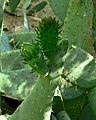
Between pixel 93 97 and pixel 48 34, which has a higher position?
pixel 48 34

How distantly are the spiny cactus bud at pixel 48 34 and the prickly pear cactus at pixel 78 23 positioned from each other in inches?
26.4

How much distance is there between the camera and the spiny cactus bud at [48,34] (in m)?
1.28

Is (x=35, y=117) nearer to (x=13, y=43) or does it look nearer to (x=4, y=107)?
(x=4, y=107)

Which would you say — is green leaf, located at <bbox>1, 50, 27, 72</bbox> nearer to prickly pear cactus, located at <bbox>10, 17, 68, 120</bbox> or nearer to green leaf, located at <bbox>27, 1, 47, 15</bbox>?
prickly pear cactus, located at <bbox>10, 17, 68, 120</bbox>

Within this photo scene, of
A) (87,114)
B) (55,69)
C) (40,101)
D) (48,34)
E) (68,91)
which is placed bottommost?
(87,114)

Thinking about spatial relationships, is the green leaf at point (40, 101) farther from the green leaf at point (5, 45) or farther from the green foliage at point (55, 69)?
the green leaf at point (5, 45)

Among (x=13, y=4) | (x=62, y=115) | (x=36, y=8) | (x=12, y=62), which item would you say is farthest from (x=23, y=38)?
(x=36, y=8)

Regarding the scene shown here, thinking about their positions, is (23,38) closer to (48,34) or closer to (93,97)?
(93,97)

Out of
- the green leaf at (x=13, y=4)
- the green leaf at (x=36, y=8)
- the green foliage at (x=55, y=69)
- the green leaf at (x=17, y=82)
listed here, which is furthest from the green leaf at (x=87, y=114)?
the green leaf at (x=36, y=8)

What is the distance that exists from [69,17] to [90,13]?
0.14 metres

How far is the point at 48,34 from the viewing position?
1.29 m

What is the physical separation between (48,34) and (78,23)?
2.41 ft

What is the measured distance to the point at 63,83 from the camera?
175cm

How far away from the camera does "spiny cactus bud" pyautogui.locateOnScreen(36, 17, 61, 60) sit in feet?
4.19
